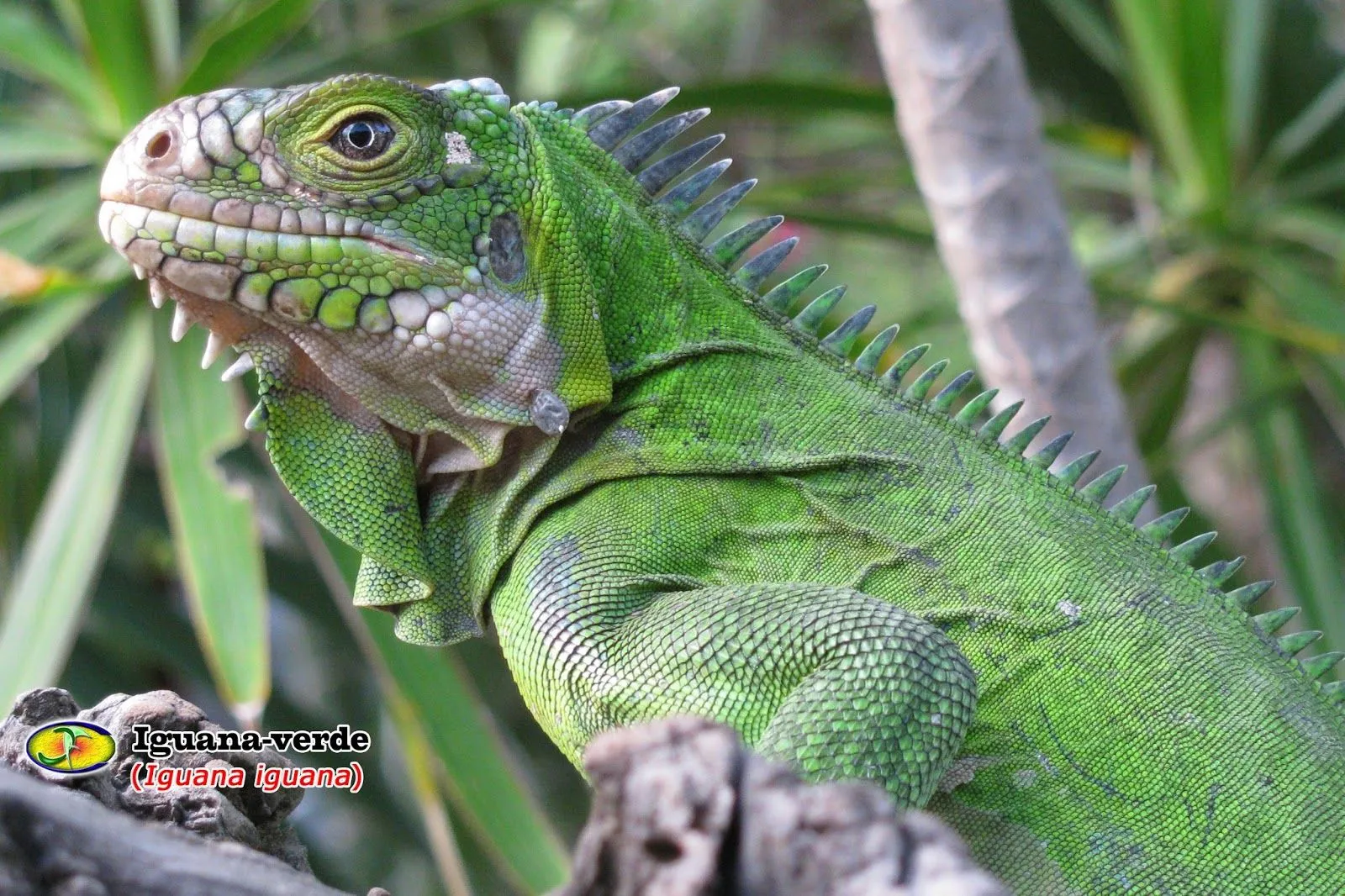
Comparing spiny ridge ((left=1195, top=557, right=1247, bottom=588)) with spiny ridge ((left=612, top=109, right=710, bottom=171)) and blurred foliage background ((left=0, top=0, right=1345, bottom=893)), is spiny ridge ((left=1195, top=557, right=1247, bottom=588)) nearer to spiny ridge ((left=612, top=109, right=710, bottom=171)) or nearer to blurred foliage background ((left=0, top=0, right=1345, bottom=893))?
spiny ridge ((left=612, top=109, right=710, bottom=171))

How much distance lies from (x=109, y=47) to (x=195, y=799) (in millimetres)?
3977

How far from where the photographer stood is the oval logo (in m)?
2.39

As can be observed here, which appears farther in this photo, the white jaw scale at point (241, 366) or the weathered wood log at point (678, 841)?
the white jaw scale at point (241, 366)

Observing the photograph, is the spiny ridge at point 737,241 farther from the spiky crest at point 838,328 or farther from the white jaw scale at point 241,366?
the white jaw scale at point 241,366

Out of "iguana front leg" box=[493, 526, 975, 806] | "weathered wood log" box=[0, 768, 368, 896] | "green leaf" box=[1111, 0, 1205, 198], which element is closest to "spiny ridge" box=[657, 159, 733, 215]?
"iguana front leg" box=[493, 526, 975, 806]

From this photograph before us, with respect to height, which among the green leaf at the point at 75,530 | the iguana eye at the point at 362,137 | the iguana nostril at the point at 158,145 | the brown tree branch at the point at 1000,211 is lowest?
the green leaf at the point at 75,530

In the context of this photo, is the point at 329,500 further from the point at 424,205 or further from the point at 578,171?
the point at 578,171

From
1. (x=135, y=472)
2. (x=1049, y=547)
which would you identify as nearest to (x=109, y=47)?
(x=135, y=472)

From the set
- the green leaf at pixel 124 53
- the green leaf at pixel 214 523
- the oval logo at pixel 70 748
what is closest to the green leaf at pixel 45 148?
the green leaf at pixel 124 53

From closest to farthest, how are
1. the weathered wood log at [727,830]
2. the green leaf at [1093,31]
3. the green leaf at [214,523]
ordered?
the weathered wood log at [727,830] → the green leaf at [214,523] → the green leaf at [1093,31]

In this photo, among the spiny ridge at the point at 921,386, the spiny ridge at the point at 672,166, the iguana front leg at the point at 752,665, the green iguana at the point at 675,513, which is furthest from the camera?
the spiny ridge at the point at 672,166

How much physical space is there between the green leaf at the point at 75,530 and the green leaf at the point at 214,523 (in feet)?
0.45

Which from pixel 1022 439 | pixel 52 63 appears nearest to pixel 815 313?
pixel 1022 439

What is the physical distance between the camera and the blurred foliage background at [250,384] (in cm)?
480
